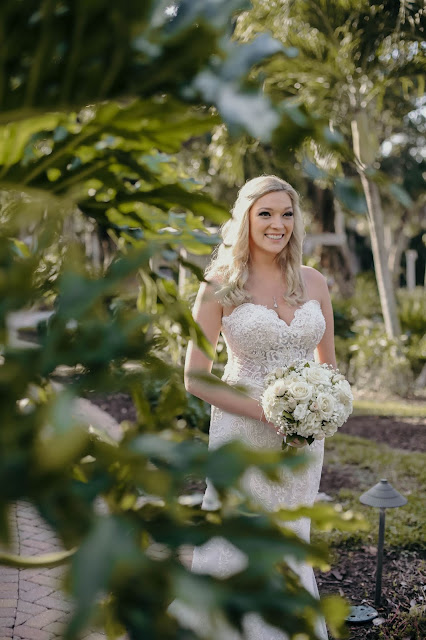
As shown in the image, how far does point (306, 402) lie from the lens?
280 centimetres

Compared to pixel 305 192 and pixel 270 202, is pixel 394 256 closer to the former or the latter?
pixel 305 192

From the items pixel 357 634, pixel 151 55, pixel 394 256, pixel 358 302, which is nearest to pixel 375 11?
pixel 358 302

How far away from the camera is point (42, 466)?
66 cm

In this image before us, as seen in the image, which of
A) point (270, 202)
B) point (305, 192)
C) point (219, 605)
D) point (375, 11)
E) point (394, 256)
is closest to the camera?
point (219, 605)

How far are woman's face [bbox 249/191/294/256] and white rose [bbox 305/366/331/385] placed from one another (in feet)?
2.30

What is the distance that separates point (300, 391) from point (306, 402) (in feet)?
0.17

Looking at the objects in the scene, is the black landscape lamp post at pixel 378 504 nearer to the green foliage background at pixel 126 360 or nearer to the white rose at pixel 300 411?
the white rose at pixel 300 411

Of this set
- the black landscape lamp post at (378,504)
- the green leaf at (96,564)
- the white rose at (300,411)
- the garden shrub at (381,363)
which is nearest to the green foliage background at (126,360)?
the green leaf at (96,564)

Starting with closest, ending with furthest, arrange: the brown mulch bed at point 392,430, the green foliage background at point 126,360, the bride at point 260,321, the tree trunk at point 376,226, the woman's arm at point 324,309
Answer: the green foliage background at point 126,360
the bride at point 260,321
the woman's arm at point 324,309
the brown mulch bed at point 392,430
the tree trunk at point 376,226

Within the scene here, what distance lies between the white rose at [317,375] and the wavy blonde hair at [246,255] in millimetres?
558

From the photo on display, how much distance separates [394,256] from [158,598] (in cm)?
2537

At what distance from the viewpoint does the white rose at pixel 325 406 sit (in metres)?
2.81

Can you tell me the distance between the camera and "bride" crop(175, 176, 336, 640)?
328 cm

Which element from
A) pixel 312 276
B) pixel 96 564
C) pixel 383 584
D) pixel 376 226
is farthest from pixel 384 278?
pixel 96 564
